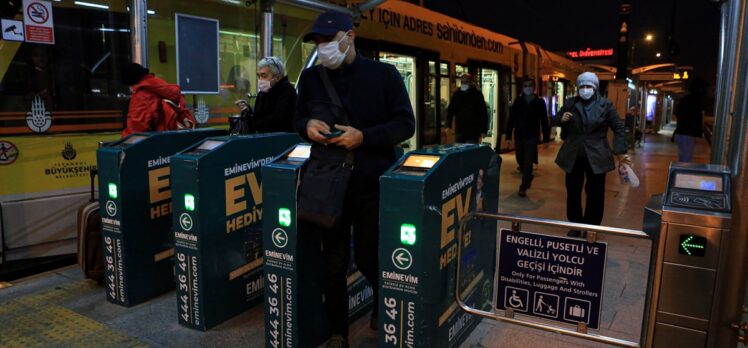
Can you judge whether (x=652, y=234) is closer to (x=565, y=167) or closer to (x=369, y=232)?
(x=369, y=232)

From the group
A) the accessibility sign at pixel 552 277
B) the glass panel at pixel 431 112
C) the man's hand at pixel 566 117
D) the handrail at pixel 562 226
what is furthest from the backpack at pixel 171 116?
the glass panel at pixel 431 112

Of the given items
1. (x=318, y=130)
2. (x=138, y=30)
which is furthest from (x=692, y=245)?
(x=138, y=30)

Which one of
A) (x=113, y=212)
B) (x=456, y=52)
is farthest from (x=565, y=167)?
(x=456, y=52)

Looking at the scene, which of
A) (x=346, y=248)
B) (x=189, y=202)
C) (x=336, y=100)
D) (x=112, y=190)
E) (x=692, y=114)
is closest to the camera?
(x=336, y=100)

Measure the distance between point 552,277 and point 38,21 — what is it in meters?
4.35

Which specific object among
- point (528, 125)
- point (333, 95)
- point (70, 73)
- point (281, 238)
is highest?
point (70, 73)

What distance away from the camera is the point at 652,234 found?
2.17m

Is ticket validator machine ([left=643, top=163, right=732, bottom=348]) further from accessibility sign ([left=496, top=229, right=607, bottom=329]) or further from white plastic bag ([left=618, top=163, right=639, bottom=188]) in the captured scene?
white plastic bag ([left=618, top=163, right=639, bottom=188])

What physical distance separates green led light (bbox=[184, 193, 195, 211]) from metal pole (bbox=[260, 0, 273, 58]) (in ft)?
10.1

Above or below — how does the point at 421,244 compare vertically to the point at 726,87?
below

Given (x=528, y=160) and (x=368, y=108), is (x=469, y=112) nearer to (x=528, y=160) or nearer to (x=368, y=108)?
(x=528, y=160)

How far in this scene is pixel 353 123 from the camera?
268cm

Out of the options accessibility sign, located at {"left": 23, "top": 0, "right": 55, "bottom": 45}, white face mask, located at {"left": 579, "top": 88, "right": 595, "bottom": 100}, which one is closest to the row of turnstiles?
accessibility sign, located at {"left": 23, "top": 0, "right": 55, "bottom": 45}

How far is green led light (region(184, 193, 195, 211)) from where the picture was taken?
3182mm
